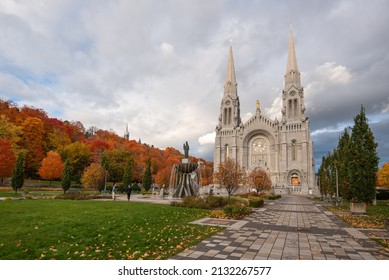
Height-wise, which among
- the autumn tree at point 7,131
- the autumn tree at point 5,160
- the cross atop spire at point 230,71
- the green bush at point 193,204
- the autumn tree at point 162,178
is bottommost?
the green bush at point 193,204

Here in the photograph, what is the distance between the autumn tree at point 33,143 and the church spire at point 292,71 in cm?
6517

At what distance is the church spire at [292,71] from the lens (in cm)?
7388

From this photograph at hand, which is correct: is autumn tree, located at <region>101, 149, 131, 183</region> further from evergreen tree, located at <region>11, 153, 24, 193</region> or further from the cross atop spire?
the cross atop spire

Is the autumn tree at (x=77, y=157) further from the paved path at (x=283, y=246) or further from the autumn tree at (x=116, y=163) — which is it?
the paved path at (x=283, y=246)

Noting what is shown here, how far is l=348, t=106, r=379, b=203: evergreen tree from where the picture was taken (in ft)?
60.8

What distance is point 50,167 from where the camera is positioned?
44781mm

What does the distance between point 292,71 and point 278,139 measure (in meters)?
21.0

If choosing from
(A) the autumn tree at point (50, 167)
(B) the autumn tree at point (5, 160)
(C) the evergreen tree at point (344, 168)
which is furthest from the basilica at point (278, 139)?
(B) the autumn tree at point (5, 160)

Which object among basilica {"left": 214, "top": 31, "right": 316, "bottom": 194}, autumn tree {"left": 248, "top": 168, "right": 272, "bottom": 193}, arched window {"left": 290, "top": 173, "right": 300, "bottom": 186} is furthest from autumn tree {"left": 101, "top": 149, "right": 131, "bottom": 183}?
arched window {"left": 290, "top": 173, "right": 300, "bottom": 186}

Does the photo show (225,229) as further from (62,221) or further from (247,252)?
(62,221)

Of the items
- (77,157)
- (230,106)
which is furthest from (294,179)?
(77,157)

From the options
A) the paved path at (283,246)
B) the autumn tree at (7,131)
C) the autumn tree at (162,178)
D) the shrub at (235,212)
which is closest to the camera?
the paved path at (283,246)

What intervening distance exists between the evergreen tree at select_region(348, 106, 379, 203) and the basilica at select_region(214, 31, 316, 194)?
1730 inches

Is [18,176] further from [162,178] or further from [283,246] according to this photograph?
[162,178]
